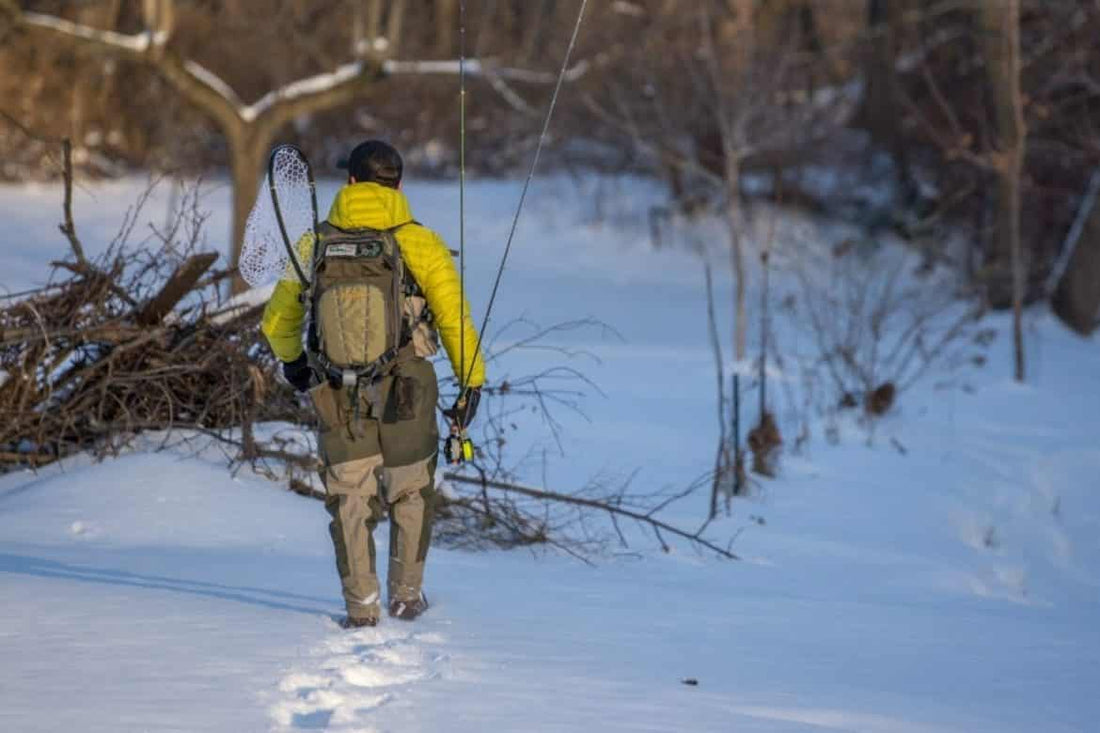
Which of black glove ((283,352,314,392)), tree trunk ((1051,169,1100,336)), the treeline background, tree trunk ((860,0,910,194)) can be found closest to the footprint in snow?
black glove ((283,352,314,392))

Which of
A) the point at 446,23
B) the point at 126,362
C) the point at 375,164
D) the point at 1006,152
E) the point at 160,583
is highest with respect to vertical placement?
the point at 446,23

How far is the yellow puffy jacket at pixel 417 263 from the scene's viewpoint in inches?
221

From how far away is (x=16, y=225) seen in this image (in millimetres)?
21812

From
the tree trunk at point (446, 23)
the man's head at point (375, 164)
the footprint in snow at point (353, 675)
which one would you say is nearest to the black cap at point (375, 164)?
the man's head at point (375, 164)

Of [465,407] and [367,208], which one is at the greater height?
[367,208]

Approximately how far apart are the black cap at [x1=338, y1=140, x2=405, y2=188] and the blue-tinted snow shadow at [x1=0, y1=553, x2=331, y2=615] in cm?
166

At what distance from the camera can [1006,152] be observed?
15.9 metres

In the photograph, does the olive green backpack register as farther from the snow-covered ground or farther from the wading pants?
the snow-covered ground

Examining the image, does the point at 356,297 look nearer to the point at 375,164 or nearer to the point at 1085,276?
the point at 375,164

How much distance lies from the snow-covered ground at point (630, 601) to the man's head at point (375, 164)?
1.58 meters

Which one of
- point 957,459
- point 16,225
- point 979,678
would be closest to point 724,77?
point 957,459

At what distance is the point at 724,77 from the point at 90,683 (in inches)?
588

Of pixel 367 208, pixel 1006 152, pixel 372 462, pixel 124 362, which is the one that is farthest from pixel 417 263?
pixel 1006 152

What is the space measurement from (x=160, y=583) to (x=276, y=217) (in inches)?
67.9
